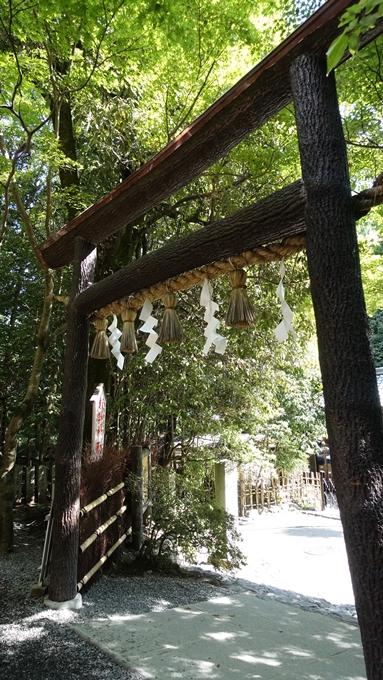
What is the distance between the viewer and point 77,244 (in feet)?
14.9

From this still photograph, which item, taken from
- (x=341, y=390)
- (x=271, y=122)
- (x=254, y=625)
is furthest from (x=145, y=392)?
(x=341, y=390)

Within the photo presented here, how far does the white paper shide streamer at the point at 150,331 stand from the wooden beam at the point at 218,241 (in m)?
0.18

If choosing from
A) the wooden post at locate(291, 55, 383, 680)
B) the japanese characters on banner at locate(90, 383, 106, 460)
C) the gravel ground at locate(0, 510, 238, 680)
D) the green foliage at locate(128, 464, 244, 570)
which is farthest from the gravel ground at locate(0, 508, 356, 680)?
the wooden post at locate(291, 55, 383, 680)

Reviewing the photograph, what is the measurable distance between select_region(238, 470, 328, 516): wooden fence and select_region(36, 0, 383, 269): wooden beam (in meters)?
7.44

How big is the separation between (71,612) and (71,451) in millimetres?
1247

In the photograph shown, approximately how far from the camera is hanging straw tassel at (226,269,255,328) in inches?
114

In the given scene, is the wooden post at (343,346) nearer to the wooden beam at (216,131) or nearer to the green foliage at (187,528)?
the wooden beam at (216,131)

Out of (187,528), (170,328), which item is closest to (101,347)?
(170,328)

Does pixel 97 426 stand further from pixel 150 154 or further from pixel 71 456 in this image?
pixel 150 154

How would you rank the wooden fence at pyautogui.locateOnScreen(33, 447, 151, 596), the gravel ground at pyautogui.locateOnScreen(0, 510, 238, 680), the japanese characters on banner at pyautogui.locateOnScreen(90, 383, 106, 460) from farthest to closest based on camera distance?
the japanese characters on banner at pyautogui.locateOnScreen(90, 383, 106, 460)
the wooden fence at pyautogui.locateOnScreen(33, 447, 151, 596)
the gravel ground at pyautogui.locateOnScreen(0, 510, 238, 680)

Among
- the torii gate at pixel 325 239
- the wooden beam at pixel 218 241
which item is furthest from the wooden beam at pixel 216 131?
the wooden beam at pixel 218 241

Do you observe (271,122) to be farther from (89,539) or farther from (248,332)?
(89,539)

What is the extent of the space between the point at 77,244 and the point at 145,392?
2.78m

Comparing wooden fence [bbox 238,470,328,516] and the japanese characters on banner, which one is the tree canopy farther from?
wooden fence [bbox 238,470,328,516]
